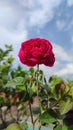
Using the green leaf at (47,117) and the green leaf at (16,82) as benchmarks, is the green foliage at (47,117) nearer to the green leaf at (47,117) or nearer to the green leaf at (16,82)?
the green leaf at (47,117)

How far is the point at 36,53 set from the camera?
1.79 metres

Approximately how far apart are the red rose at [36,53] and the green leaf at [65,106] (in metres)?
0.19

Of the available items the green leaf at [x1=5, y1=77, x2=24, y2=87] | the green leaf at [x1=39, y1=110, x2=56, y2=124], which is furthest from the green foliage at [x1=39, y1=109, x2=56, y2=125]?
the green leaf at [x1=5, y1=77, x2=24, y2=87]

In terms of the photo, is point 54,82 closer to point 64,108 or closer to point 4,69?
point 64,108

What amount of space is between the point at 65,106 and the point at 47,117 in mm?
109

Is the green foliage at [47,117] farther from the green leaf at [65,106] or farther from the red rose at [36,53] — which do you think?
the red rose at [36,53]

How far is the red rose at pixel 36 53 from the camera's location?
5.87 feet

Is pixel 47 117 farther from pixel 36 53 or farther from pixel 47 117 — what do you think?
pixel 36 53

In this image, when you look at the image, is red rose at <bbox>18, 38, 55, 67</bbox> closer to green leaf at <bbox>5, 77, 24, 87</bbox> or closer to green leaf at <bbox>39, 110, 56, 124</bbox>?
green leaf at <bbox>5, 77, 24, 87</bbox>

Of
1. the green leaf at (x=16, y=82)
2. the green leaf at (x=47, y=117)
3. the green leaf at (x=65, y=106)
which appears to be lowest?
the green leaf at (x=47, y=117)

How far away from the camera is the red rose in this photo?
1790mm

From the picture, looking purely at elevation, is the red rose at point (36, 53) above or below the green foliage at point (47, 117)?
above

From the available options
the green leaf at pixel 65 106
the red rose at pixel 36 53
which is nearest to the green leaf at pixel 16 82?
the red rose at pixel 36 53

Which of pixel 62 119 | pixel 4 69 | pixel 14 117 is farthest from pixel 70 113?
pixel 4 69
